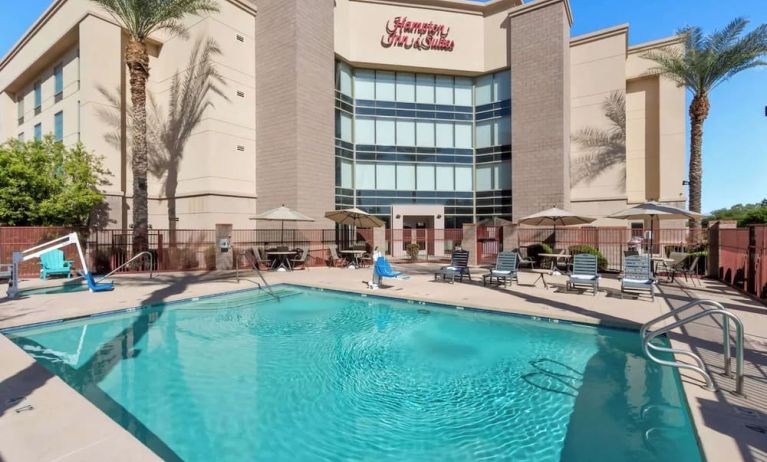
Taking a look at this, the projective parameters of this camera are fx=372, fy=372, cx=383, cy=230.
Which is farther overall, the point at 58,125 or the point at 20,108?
Answer: the point at 20,108

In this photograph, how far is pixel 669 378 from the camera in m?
5.31

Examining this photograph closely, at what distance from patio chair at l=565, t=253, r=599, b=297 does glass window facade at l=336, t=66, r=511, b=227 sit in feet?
47.6

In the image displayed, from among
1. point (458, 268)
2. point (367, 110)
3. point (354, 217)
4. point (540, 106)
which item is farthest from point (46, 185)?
point (540, 106)

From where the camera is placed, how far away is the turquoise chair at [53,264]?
1384 cm

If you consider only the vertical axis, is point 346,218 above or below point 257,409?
above

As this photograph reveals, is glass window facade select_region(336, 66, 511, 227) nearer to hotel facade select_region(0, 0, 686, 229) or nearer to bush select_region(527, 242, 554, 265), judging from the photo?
hotel facade select_region(0, 0, 686, 229)

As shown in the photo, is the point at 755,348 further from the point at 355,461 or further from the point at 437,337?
the point at 355,461

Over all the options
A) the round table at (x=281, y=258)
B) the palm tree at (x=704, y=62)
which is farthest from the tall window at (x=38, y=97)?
the palm tree at (x=704, y=62)

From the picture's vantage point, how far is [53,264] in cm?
1395

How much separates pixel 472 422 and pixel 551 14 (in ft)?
84.2

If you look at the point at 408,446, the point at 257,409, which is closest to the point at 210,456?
the point at 257,409

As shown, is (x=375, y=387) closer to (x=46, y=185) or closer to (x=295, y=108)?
(x=295, y=108)

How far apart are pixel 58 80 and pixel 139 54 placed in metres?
12.2

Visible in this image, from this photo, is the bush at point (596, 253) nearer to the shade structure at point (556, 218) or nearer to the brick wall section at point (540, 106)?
the shade structure at point (556, 218)
